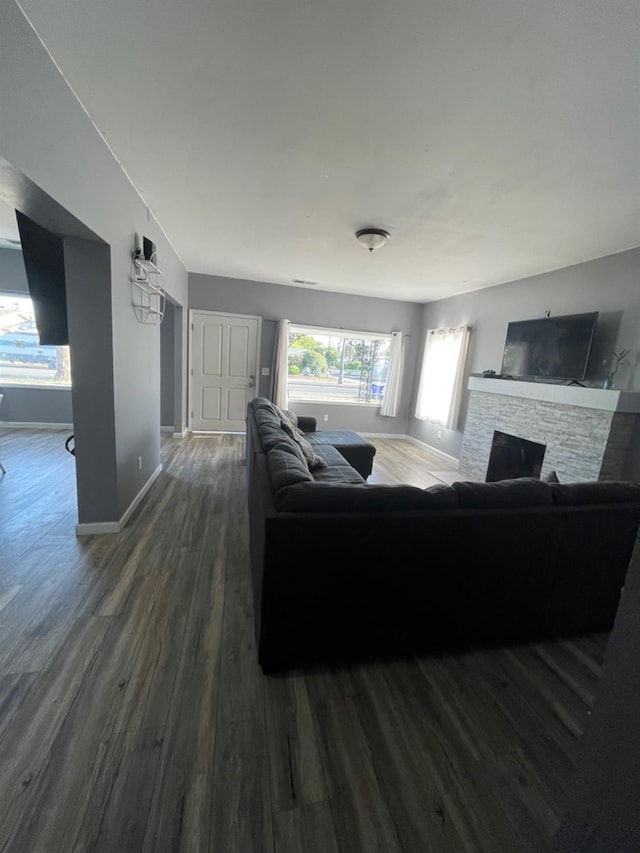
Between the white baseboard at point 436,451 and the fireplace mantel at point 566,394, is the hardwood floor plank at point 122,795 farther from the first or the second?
the white baseboard at point 436,451

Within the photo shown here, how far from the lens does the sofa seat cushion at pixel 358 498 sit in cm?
138

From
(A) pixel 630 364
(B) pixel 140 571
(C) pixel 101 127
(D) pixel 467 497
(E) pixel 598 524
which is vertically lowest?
(B) pixel 140 571

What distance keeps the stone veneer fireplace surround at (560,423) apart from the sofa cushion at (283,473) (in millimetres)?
2887

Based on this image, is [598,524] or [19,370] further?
[19,370]

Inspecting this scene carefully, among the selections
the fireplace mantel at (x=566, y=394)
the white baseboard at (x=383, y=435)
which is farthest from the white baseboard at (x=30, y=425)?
the fireplace mantel at (x=566, y=394)

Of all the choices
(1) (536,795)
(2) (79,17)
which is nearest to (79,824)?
(1) (536,795)

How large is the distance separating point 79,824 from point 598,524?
7.38 feet

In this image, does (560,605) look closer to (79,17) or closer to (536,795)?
(536,795)

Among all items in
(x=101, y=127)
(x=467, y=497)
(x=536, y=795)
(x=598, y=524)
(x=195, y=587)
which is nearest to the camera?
(x=536, y=795)

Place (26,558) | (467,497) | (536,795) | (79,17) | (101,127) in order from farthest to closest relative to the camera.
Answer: (26,558) < (101,127) < (467,497) < (79,17) < (536,795)

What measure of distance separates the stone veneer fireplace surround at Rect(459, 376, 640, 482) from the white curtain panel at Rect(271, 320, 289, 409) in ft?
9.28

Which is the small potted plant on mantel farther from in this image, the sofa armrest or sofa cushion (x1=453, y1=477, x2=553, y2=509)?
the sofa armrest

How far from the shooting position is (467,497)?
1.55 metres

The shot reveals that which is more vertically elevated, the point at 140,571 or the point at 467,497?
the point at 467,497
